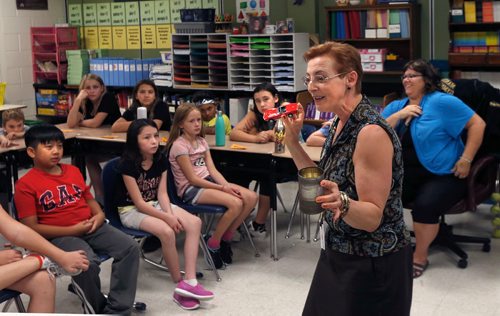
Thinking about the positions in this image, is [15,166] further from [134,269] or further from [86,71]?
[86,71]

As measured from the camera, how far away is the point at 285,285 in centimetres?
396

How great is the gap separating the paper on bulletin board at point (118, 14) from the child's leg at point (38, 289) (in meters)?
5.33

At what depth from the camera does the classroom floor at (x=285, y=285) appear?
3.64 metres

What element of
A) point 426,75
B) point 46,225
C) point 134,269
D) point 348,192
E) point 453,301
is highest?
point 426,75

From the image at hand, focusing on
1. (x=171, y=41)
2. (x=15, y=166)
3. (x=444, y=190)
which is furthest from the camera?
(x=171, y=41)

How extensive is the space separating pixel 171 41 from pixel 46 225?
13.1ft

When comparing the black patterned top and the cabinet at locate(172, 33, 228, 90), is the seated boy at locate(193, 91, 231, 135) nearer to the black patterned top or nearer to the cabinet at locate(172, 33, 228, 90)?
the cabinet at locate(172, 33, 228, 90)

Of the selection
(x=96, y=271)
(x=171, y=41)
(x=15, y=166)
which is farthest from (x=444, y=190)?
(x=171, y=41)

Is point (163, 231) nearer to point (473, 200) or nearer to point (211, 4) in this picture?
point (473, 200)

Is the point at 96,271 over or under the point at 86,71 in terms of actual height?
under

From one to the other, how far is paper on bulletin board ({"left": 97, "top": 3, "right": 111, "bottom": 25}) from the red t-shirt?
482 cm

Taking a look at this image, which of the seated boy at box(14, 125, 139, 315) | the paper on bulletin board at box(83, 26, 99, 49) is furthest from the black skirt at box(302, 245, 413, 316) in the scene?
the paper on bulletin board at box(83, 26, 99, 49)

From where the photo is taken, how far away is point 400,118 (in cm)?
412

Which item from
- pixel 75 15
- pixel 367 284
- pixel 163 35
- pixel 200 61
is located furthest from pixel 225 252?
pixel 75 15
